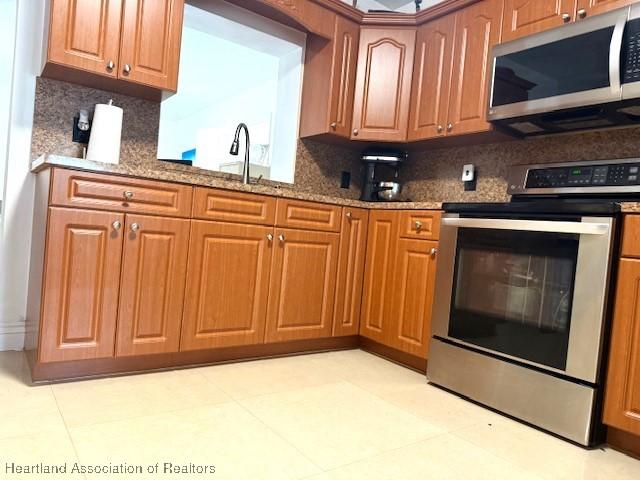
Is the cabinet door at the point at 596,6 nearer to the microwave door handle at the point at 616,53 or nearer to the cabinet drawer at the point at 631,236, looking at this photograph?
the microwave door handle at the point at 616,53

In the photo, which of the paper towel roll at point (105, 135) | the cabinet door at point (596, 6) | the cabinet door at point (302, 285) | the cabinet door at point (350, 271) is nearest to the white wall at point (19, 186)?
the paper towel roll at point (105, 135)

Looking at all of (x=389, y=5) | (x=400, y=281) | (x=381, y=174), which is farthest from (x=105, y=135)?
(x=389, y=5)


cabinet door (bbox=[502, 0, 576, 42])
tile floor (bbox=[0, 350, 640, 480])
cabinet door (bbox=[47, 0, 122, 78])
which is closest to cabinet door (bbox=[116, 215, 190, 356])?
tile floor (bbox=[0, 350, 640, 480])

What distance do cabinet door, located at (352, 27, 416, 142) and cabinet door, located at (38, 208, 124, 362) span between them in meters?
1.68

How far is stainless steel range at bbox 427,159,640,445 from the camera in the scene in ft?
5.43

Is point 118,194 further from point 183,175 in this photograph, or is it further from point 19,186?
point 19,186

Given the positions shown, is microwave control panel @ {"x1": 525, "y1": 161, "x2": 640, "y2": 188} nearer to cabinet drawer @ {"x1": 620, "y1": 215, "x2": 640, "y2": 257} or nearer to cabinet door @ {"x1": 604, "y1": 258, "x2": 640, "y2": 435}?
cabinet drawer @ {"x1": 620, "y1": 215, "x2": 640, "y2": 257}

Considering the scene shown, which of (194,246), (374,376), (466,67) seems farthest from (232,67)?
(374,376)

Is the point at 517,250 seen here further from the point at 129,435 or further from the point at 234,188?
the point at 129,435

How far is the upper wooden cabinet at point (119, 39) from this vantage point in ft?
6.41

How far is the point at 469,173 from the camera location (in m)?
2.76

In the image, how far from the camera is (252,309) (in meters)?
2.31

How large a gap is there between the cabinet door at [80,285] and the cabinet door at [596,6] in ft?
7.32

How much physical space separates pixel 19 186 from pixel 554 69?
8.44 ft
